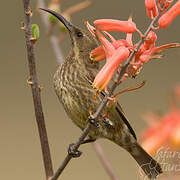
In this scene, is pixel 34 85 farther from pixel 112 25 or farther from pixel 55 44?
pixel 55 44

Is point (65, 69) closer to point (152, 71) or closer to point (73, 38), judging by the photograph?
point (73, 38)

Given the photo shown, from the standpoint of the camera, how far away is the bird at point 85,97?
3.44m

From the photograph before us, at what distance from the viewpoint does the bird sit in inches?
135

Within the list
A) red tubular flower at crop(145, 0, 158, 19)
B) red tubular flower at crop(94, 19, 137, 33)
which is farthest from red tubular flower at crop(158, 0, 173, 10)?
red tubular flower at crop(94, 19, 137, 33)

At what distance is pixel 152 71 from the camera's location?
947 cm

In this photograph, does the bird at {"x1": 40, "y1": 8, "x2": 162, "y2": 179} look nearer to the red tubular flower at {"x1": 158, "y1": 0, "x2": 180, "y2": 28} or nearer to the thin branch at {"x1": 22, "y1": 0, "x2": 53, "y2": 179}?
the thin branch at {"x1": 22, "y1": 0, "x2": 53, "y2": 179}

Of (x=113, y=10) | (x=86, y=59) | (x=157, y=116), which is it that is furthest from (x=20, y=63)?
(x=157, y=116)

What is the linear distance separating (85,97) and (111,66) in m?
1.27

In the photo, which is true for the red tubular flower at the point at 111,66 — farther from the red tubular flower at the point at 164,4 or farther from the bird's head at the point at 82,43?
the bird's head at the point at 82,43

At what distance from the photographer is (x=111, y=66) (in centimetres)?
219

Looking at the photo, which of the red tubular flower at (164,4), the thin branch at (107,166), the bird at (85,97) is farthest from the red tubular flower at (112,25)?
the bird at (85,97)

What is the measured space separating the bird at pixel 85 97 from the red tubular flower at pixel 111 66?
1123 mm

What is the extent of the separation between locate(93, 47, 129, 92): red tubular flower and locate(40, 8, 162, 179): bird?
112 cm

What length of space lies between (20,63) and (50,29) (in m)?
6.37
